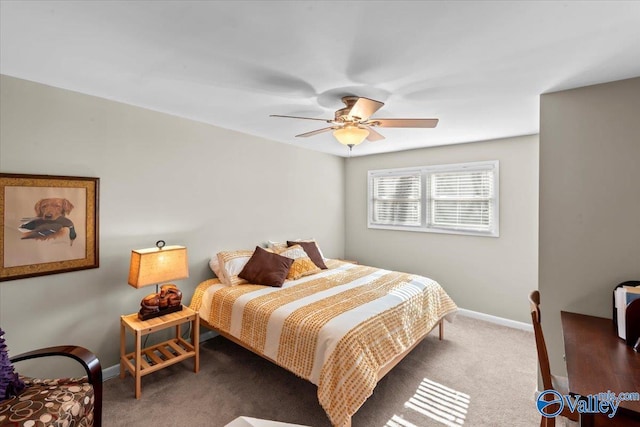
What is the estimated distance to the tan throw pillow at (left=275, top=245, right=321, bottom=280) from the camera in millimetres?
3428

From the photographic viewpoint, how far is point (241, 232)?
3.72 metres

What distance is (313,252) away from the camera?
13.1 feet

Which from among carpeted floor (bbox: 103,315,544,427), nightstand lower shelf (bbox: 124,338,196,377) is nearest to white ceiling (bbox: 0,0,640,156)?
nightstand lower shelf (bbox: 124,338,196,377)

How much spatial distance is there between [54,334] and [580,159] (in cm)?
428

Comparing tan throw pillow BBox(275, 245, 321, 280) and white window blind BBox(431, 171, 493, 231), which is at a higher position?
white window blind BBox(431, 171, 493, 231)

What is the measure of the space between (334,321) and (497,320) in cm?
281

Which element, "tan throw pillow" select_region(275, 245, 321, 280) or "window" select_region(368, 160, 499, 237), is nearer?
"tan throw pillow" select_region(275, 245, 321, 280)

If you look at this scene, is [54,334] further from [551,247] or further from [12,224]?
[551,247]

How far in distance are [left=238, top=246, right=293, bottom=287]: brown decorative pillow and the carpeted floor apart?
0.77 meters

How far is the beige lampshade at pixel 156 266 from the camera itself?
2461mm

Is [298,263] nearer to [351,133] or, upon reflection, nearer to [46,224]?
[351,133]

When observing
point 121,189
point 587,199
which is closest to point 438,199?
point 587,199

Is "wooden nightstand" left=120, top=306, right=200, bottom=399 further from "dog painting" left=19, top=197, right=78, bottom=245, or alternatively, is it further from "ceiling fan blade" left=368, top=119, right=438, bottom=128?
"ceiling fan blade" left=368, top=119, right=438, bottom=128

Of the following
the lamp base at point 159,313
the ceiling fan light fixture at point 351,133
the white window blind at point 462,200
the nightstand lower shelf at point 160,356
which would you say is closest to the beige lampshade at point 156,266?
the lamp base at point 159,313
